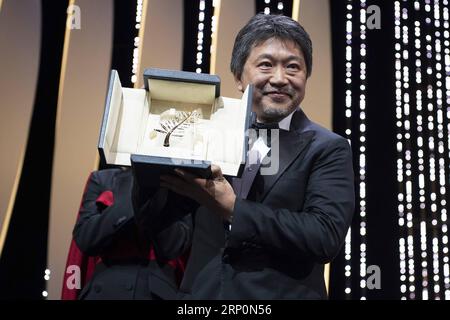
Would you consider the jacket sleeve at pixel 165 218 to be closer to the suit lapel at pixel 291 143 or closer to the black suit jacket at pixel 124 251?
the black suit jacket at pixel 124 251

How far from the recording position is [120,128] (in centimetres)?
129

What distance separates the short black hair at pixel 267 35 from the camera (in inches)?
57.2

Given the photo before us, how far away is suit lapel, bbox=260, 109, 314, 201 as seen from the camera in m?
1.30

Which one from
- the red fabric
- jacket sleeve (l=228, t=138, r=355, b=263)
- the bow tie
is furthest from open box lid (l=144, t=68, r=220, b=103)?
the red fabric

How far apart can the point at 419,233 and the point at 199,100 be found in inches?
53.5

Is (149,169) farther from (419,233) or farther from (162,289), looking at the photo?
(419,233)

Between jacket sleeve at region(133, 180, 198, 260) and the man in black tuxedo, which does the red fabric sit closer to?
jacket sleeve at region(133, 180, 198, 260)

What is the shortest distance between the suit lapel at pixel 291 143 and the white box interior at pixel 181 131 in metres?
0.12

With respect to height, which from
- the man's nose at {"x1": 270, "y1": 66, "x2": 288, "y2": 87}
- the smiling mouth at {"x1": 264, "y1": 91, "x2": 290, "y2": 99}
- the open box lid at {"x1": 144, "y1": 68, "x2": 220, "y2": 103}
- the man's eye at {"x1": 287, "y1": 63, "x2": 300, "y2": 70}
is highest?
the man's eye at {"x1": 287, "y1": 63, "x2": 300, "y2": 70}

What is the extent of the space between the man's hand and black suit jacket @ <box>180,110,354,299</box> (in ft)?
0.09

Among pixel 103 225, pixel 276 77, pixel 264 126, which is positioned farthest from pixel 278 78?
pixel 103 225

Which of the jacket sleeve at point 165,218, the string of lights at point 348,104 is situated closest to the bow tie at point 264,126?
the jacket sleeve at point 165,218

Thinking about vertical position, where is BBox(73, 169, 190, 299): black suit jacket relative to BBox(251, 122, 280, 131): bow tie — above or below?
below

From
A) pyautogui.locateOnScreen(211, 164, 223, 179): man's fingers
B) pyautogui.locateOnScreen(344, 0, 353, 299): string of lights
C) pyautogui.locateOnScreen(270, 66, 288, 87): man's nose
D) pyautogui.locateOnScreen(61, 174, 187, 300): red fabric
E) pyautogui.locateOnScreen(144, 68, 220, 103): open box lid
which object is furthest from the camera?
pyautogui.locateOnScreen(344, 0, 353, 299): string of lights
